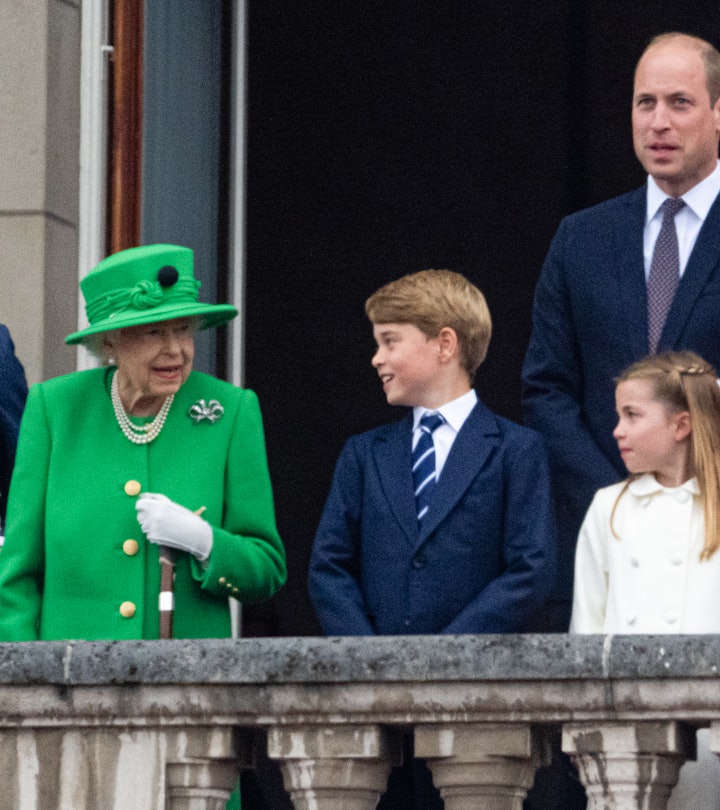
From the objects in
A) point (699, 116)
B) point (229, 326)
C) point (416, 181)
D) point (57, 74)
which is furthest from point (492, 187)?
point (699, 116)

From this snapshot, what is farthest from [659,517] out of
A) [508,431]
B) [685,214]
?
[685,214]

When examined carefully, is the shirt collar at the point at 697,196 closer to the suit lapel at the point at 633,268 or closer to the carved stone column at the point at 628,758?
the suit lapel at the point at 633,268

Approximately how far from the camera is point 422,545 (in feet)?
16.8

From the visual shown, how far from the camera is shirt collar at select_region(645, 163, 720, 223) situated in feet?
17.9

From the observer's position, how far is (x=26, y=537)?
4926 mm

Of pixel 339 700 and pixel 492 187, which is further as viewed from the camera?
pixel 492 187

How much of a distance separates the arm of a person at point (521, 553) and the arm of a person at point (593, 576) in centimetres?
7

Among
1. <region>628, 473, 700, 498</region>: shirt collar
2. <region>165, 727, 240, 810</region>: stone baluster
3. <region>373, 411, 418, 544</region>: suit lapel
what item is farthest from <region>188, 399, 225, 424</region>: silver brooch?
<region>165, 727, 240, 810</region>: stone baluster

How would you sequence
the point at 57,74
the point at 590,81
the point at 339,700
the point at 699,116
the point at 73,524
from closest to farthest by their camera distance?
the point at 339,700, the point at 73,524, the point at 699,116, the point at 57,74, the point at 590,81

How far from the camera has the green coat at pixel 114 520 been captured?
194 inches

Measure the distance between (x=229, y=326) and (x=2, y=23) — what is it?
129 centimetres

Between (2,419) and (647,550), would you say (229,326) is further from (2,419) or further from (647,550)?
(647,550)

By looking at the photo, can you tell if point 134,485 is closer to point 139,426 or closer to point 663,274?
point 139,426

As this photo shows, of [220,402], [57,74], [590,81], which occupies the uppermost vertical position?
[590,81]
